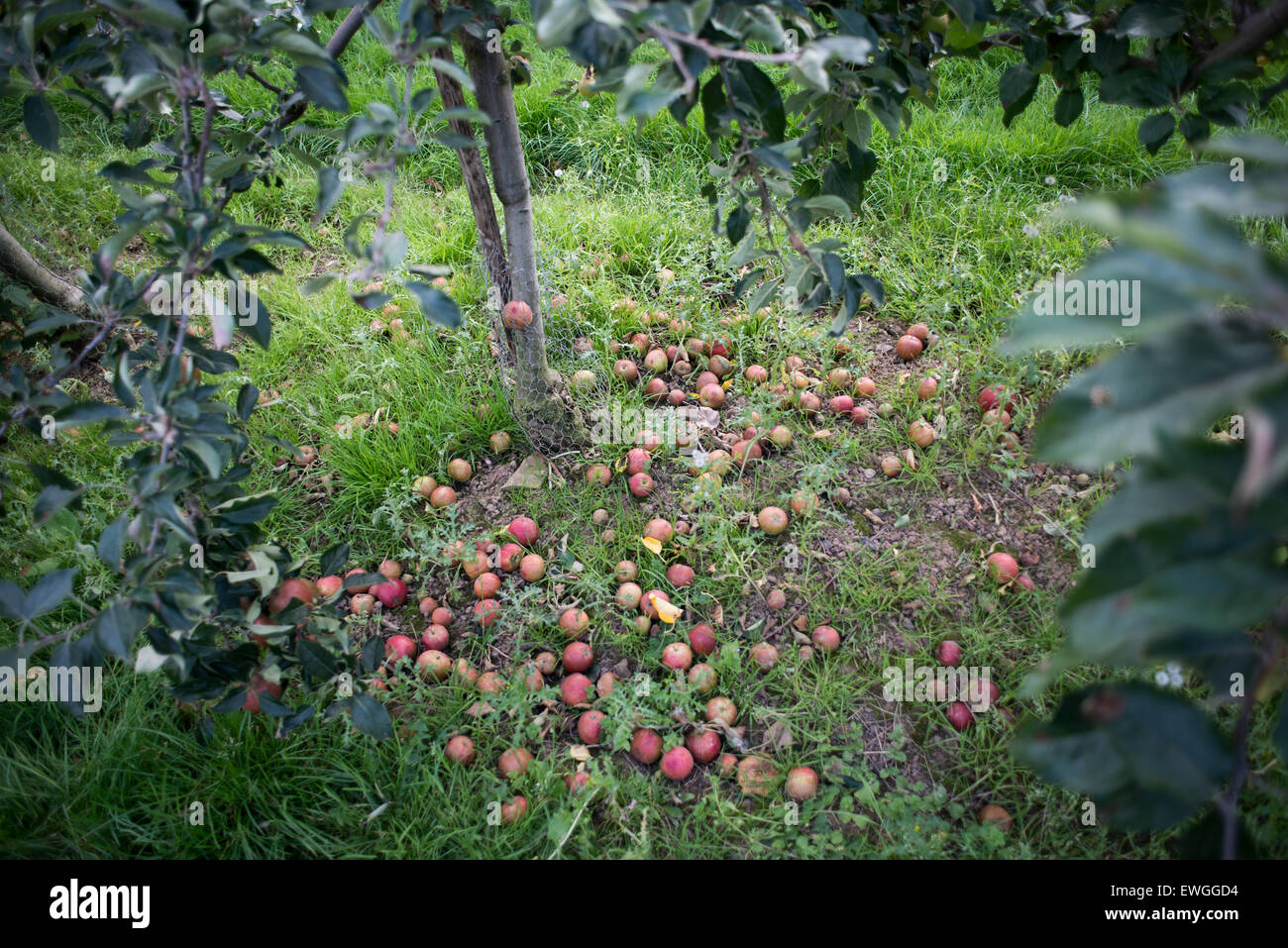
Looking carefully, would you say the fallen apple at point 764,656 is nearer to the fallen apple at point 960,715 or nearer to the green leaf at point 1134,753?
the fallen apple at point 960,715

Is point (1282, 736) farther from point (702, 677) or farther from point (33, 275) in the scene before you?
point (33, 275)

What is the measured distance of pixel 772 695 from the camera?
1858mm

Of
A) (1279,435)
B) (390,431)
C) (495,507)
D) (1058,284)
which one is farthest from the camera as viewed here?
(390,431)

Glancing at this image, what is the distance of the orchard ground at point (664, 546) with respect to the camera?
1650mm

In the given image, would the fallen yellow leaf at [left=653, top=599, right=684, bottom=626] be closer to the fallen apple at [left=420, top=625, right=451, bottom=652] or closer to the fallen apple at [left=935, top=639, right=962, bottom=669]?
the fallen apple at [left=420, top=625, right=451, bottom=652]

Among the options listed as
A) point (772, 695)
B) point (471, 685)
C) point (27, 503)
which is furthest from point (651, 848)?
point (27, 503)

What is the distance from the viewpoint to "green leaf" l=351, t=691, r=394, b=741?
149 centimetres

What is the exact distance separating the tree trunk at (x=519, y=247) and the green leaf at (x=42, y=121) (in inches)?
31.4

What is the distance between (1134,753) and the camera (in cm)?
70

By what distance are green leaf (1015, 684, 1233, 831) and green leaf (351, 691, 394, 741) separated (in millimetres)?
1172

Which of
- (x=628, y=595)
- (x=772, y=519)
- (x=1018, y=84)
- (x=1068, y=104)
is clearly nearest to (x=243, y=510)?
(x=628, y=595)

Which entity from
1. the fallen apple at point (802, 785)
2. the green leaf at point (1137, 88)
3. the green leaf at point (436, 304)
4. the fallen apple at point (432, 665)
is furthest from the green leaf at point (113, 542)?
the green leaf at point (1137, 88)
